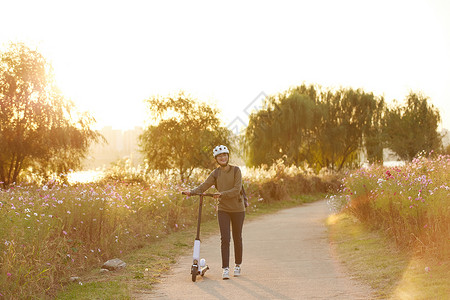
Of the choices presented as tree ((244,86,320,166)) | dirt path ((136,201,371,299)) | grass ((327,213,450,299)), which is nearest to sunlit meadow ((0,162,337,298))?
dirt path ((136,201,371,299))

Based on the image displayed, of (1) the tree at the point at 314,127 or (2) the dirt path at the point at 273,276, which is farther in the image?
(1) the tree at the point at 314,127

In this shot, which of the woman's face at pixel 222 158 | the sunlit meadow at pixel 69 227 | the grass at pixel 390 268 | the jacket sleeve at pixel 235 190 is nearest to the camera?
the grass at pixel 390 268

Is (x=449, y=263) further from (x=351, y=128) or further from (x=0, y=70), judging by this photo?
(x=351, y=128)

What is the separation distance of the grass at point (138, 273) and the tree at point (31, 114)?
9961 millimetres

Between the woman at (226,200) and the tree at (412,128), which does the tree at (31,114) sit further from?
the tree at (412,128)

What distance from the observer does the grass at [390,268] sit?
6.58 m

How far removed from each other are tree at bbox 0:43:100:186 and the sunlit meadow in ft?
23.4

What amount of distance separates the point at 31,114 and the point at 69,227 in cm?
1434

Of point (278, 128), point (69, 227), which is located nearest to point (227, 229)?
point (69, 227)

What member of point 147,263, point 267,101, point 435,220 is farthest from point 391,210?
point 267,101

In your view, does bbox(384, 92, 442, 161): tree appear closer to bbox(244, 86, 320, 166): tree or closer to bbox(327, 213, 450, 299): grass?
bbox(244, 86, 320, 166): tree

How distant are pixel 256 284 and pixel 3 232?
11.7 ft

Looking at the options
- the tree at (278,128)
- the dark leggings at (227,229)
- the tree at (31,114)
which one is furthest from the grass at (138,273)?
the tree at (278,128)

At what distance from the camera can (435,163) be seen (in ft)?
39.4
